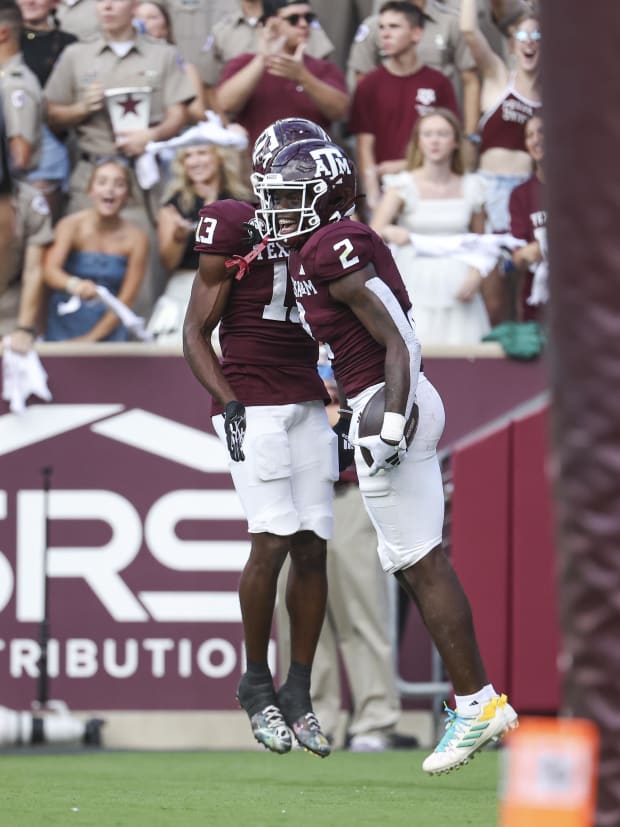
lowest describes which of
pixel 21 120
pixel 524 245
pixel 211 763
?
pixel 211 763

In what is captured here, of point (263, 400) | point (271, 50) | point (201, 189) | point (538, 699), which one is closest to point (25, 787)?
point (263, 400)

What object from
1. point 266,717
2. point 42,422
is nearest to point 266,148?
point 266,717

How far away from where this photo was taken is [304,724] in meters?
6.27

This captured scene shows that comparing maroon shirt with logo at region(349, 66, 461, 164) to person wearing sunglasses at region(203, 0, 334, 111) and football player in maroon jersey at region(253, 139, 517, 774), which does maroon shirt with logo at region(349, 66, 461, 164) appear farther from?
football player in maroon jersey at region(253, 139, 517, 774)

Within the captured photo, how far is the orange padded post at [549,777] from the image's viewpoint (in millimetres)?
2010

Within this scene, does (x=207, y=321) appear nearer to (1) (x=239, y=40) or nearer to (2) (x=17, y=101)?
(2) (x=17, y=101)

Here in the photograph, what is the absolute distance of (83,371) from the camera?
9750mm

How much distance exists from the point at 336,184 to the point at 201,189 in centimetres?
385

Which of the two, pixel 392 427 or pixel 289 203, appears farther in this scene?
pixel 289 203

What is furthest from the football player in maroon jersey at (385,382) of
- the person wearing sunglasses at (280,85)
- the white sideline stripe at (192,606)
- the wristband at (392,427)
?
the person wearing sunglasses at (280,85)

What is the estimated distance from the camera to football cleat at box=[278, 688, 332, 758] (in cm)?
618

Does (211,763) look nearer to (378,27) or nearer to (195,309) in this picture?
(195,309)

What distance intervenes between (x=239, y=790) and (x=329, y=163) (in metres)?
2.40

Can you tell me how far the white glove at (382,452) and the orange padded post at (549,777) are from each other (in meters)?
3.66
